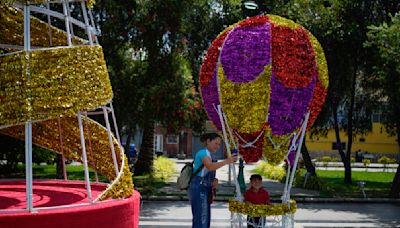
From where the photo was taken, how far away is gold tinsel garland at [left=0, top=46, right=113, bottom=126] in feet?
18.1

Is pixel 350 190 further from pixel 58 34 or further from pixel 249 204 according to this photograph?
pixel 58 34

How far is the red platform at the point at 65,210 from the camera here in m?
5.18

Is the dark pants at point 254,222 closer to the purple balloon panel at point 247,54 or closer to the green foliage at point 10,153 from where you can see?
the purple balloon panel at point 247,54

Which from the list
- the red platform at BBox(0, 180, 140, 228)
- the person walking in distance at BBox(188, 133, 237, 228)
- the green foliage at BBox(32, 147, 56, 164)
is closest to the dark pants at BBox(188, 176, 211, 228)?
the person walking in distance at BBox(188, 133, 237, 228)

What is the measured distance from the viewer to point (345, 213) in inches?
574

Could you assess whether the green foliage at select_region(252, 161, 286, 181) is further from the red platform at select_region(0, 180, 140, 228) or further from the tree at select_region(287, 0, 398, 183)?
the red platform at select_region(0, 180, 140, 228)

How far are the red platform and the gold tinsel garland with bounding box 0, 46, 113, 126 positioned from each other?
0.98 meters

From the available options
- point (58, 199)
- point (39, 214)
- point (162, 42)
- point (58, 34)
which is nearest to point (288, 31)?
point (58, 34)

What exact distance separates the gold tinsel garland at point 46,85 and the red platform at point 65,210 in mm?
977

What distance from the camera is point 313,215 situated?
14.0 m

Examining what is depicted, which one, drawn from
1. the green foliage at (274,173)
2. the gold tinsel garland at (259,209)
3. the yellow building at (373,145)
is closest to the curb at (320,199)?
the green foliage at (274,173)

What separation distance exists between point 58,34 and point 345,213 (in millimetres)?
9715

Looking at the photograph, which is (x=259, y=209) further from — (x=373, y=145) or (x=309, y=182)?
(x=373, y=145)

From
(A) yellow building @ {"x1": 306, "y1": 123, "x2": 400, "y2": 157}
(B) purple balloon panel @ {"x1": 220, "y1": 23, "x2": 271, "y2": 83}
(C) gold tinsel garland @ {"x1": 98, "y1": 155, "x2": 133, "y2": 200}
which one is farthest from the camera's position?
(A) yellow building @ {"x1": 306, "y1": 123, "x2": 400, "y2": 157}
